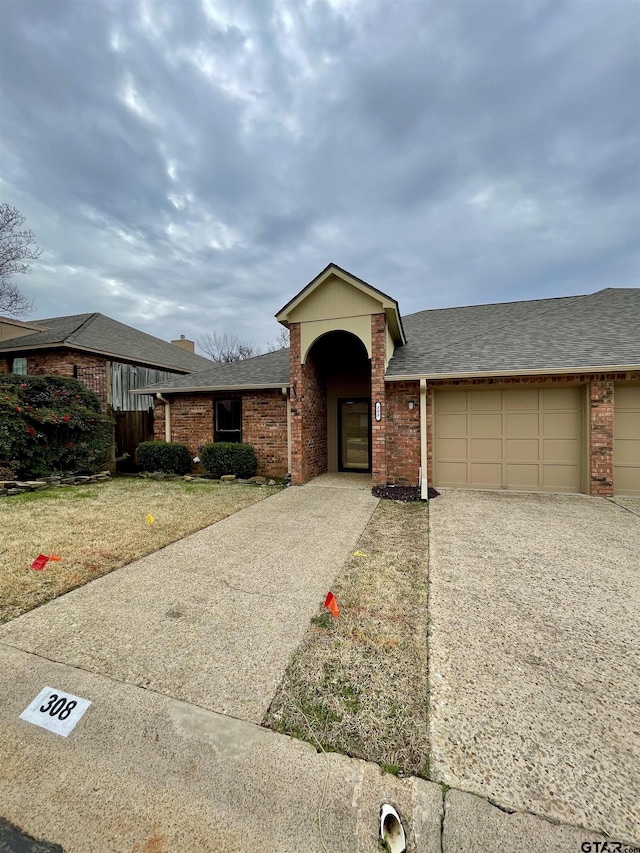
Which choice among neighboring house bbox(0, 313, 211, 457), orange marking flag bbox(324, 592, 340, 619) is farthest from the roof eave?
neighboring house bbox(0, 313, 211, 457)

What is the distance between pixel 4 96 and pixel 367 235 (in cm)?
1213

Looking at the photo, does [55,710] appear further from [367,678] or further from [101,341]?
[101,341]

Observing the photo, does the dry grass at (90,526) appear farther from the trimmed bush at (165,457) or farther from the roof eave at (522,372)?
the roof eave at (522,372)

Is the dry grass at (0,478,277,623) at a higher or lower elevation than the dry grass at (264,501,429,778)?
higher

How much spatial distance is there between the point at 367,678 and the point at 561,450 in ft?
24.7

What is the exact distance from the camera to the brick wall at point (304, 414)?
891 cm

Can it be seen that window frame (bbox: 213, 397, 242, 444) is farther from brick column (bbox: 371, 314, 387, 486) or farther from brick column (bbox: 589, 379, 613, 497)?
brick column (bbox: 589, 379, 613, 497)

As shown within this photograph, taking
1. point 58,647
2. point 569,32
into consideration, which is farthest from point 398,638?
point 569,32

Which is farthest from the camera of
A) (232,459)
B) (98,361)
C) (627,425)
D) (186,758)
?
(98,361)

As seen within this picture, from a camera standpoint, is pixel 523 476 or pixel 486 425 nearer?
pixel 523 476

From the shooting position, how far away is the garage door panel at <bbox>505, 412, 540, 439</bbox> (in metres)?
8.01

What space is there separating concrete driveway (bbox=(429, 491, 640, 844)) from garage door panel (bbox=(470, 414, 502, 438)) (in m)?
3.55

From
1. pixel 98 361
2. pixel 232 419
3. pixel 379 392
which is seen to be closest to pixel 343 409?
pixel 379 392

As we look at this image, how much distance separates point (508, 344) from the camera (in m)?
8.84
